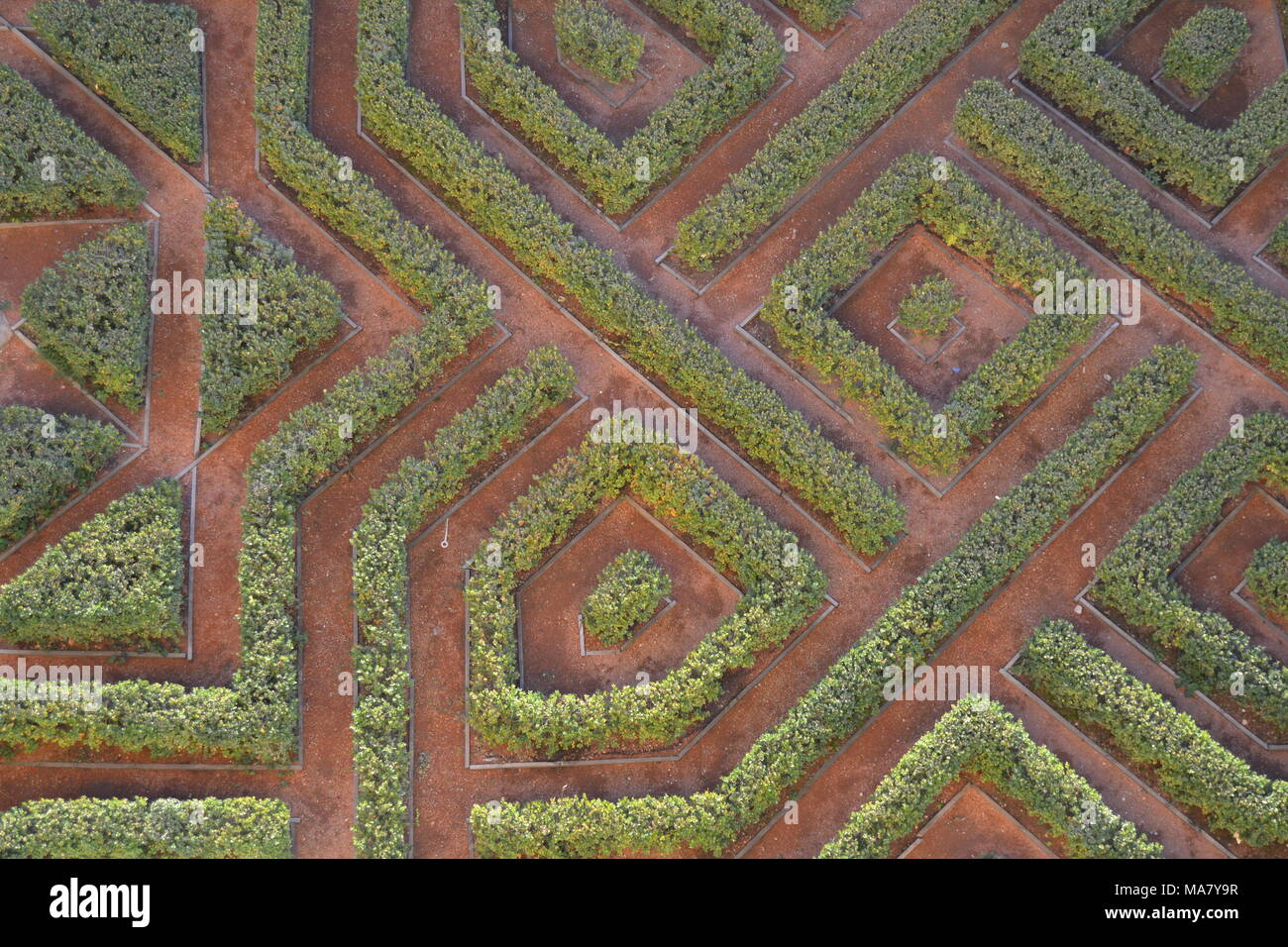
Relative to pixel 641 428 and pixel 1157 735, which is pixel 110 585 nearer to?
pixel 641 428

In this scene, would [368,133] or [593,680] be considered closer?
[593,680]

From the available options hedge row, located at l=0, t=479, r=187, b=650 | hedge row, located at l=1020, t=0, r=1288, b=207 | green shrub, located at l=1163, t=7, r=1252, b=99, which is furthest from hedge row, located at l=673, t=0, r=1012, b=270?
hedge row, located at l=0, t=479, r=187, b=650

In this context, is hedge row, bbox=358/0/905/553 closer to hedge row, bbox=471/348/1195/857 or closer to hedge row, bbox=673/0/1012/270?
hedge row, bbox=471/348/1195/857

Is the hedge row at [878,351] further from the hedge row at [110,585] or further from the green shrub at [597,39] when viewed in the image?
the hedge row at [110,585]

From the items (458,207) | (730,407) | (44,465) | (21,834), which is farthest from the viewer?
(458,207)

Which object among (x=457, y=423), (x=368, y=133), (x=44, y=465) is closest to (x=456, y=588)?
(x=457, y=423)

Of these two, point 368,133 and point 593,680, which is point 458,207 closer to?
point 368,133

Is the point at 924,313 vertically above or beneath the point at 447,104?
beneath
